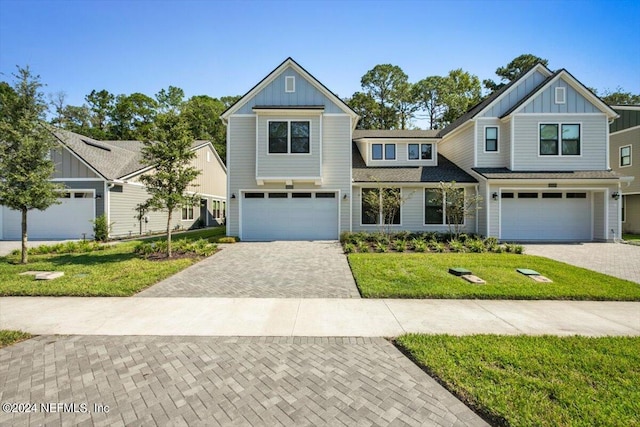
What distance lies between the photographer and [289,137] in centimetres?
1452

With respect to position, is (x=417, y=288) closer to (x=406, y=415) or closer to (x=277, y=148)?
(x=406, y=415)

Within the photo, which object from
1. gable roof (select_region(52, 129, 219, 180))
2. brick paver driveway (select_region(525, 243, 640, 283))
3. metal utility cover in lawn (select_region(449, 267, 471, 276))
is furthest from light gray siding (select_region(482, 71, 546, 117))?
gable roof (select_region(52, 129, 219, 180))

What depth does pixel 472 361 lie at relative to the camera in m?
3.57

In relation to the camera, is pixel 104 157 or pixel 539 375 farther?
pixel 104 157

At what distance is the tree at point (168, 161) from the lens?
1038 cm

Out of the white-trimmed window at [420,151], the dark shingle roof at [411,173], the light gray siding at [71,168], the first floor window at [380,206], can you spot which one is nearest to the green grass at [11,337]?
the first floor window at [380,206]

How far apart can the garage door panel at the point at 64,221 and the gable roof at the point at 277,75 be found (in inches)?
377

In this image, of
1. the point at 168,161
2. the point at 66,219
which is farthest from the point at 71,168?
the point at 168,161

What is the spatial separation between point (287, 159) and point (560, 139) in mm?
14576

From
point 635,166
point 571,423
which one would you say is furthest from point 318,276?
point 635,166

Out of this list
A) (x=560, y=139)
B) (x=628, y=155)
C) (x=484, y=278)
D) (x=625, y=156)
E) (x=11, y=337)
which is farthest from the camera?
(x=625, y=156)

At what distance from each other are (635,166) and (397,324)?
80.3 ft

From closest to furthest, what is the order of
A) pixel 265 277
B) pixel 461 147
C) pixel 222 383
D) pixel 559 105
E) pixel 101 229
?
pixel 222 383 < pixel 265 277 < pixel 559 105 < pixel 101 229 < pixel 461 147

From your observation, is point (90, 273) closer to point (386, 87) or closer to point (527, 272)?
point (527, 272)
